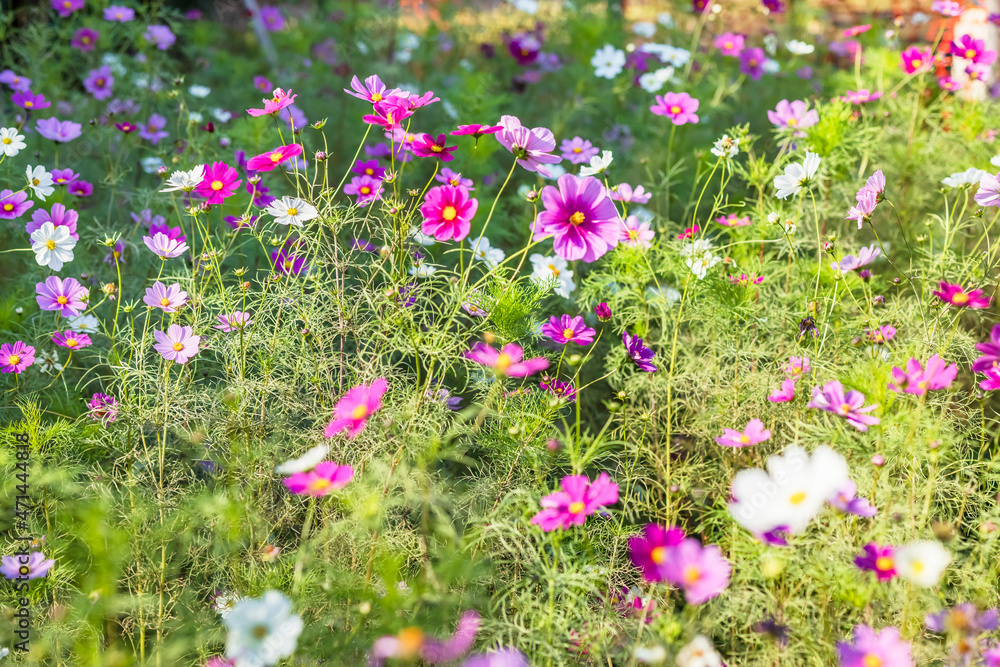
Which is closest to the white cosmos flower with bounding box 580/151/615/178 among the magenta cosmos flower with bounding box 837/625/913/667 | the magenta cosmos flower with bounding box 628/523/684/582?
the magenta cosmos flower with bounding box 628/523/684/582

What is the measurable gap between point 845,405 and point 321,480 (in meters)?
0.76

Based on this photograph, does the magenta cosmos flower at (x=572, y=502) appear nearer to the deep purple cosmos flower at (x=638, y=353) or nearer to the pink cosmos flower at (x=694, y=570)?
the pink cosmos flower at (x=694, y=570)

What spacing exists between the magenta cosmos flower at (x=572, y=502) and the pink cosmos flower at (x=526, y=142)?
51 cm

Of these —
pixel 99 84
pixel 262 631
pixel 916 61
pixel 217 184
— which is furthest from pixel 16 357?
pixel 916 61

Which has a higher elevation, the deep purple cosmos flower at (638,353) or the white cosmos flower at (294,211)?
the white cosmos flower at (294,211)

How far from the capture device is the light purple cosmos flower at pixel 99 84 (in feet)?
7.93

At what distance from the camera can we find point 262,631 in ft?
2.58

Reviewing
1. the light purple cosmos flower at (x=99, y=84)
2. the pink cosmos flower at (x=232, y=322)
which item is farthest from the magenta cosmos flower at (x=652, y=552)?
the light purple cosmos flower at (x=99, y=84)

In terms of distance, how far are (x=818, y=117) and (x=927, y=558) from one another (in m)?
1.38

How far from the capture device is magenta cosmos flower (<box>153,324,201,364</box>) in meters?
1.21

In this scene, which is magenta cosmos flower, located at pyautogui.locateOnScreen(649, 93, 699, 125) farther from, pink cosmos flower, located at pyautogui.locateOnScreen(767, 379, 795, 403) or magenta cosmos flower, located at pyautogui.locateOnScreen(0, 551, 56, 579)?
magenta cosmos flower, located at pyautogui.locateOnScreen(0, 551, 56, 579)

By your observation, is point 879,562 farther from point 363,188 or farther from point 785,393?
point 363,188

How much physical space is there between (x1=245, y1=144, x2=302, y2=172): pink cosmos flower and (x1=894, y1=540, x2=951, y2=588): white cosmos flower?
1031 millimetres

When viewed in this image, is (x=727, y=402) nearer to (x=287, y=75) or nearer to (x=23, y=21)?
(x=287, y=75)
